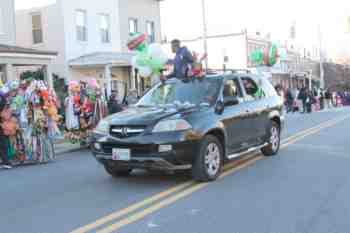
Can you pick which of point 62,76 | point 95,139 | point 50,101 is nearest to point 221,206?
point 95,139

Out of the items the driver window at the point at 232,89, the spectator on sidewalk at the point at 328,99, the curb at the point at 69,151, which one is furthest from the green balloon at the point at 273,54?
the driver window at the point at 232,89

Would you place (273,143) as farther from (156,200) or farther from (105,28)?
(105,28)

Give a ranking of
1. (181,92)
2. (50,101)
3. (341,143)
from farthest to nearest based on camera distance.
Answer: (341,143), (50,101), (181,92)

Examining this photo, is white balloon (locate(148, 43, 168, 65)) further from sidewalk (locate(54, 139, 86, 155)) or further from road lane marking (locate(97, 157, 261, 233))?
road lane marking (locate(97, 157, 261, 233))

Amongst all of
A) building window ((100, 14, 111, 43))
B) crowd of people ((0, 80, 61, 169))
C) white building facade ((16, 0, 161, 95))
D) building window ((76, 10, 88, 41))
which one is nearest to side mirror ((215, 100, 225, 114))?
crowd of people ((0, 80, 61, 169))

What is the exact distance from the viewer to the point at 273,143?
33.1 feet

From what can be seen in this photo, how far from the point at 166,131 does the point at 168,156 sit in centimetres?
36

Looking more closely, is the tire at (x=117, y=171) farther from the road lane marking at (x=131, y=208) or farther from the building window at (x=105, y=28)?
the building window at (x=105, y=28)

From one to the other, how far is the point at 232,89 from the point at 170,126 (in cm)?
194

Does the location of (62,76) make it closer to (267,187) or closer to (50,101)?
(50,101)

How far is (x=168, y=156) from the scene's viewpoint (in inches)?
275

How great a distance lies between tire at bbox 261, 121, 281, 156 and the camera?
999cm

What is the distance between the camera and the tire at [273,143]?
999 centimetres

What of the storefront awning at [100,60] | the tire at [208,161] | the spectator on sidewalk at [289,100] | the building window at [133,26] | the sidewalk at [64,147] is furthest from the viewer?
the spectator on sidewalk at [289,100]
